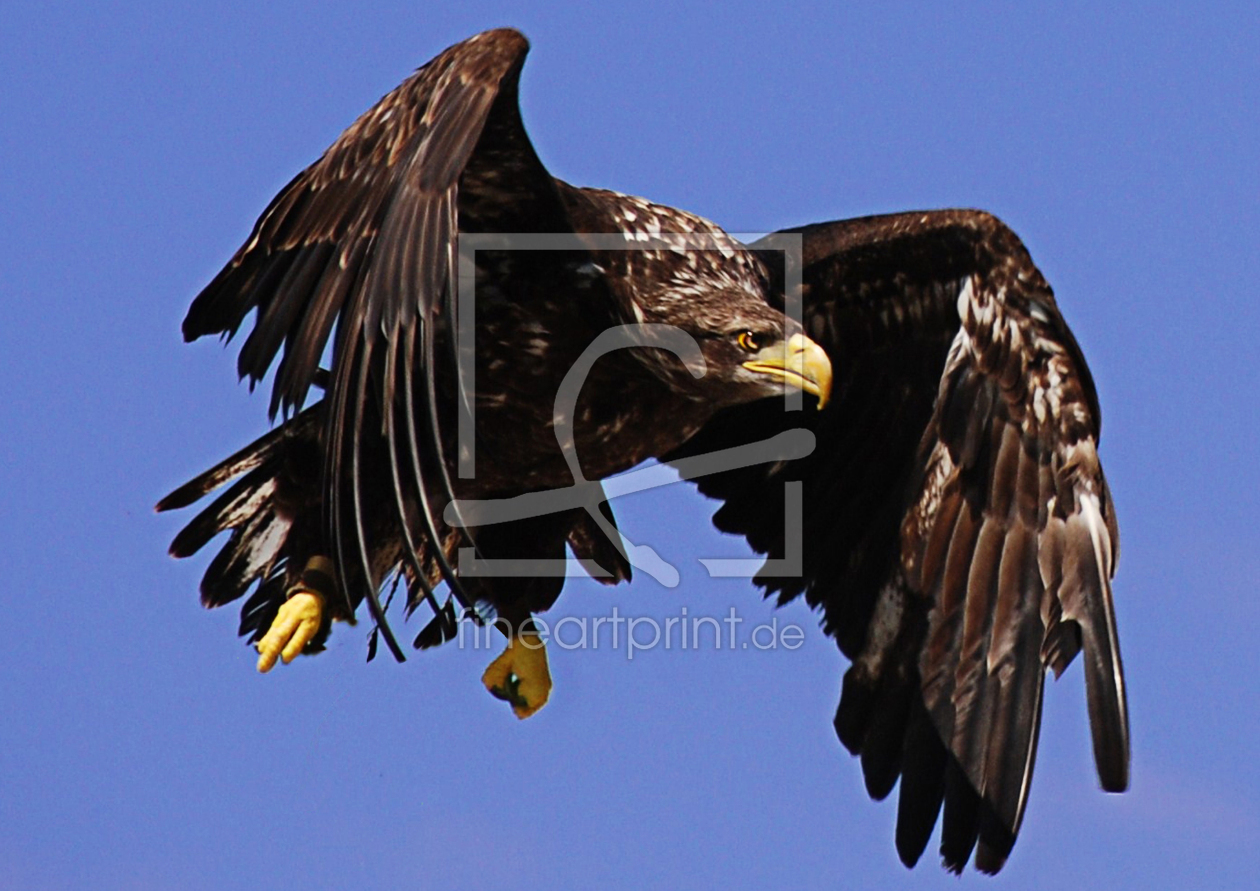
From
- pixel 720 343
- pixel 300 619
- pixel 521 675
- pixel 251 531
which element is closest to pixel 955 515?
pixel 720 343

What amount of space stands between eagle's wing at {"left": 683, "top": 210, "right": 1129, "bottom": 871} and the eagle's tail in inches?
79.4

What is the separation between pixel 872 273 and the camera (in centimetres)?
766

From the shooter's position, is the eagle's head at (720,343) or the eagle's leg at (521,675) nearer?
the eagle's head at (720,343)

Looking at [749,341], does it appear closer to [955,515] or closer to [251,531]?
[955,515]

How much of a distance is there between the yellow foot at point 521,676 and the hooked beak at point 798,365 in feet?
5.32

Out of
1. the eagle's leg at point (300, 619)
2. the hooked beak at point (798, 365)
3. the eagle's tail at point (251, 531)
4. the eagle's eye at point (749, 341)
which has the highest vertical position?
the eagle's eye at point (749, 341)

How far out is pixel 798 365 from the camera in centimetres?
688

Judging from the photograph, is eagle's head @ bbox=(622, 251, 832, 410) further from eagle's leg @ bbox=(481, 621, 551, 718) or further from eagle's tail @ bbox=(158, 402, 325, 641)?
eagle's tail @ bbox=(158, 402, 325, 641)

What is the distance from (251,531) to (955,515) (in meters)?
2.59

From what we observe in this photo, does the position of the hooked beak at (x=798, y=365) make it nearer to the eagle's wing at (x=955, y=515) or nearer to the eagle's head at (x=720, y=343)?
the eagle's head at (x=720, y=343)

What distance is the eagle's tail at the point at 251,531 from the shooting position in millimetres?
7574

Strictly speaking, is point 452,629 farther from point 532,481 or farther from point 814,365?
point 814,365

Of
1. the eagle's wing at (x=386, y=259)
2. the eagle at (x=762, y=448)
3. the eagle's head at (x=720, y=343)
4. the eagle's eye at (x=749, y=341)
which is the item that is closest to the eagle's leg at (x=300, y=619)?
the eagle at (x=762, y=448)

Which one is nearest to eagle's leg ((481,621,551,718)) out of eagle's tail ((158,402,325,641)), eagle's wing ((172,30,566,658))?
eagle's tail ((158,402,325,641))
